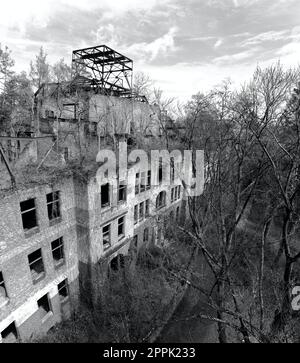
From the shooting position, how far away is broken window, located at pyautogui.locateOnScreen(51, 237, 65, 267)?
42.5 feet

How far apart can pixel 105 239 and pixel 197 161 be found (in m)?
8.79

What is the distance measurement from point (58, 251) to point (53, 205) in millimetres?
3146

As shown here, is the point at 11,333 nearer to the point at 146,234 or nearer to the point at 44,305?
the point at 44,305

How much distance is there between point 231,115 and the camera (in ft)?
37.5

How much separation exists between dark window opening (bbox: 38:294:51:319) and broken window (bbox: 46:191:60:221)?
466cm

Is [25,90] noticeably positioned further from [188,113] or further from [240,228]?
[240,228]

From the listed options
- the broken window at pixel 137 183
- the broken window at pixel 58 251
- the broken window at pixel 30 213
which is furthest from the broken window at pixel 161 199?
the broken window at pixel 30 213

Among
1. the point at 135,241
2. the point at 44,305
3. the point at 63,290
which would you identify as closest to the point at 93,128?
the point at 135,241

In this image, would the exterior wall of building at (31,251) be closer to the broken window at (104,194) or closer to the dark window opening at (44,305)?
the dark window opening at (44,305)

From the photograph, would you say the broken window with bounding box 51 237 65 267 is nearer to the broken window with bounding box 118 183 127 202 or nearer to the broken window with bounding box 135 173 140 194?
the broken window with bounding box 118 183 127 202

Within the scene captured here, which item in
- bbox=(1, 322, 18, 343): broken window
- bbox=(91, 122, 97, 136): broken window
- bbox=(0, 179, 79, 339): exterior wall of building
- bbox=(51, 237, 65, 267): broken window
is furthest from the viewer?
bbox=(91, 122, 97, 136): broken window

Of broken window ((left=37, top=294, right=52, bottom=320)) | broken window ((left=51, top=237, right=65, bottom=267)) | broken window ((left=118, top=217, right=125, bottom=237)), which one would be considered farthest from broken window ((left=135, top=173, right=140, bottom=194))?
broken window ((left=37, top=294, right=52, bottom=320))
